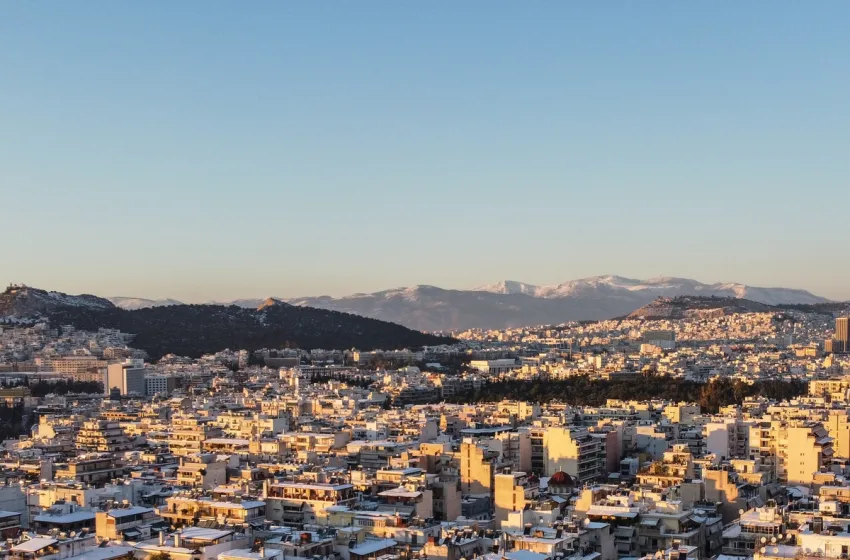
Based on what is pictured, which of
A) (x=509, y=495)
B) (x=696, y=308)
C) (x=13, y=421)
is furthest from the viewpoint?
(x=696, y=308)

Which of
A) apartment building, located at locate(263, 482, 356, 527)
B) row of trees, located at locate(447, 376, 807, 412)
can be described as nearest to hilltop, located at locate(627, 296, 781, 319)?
row of trees, located at locate(447, 376, 807, 412)

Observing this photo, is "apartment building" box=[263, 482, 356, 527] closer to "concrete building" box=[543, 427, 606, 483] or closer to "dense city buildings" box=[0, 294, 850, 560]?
"dense city buildings" box=[0, 294, 850, 560]

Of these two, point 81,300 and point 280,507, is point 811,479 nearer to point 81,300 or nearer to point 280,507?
point 280,507

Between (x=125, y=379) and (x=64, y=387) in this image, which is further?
(x=125, y=379)

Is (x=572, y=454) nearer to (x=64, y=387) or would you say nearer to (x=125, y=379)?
(x=125, y=379)

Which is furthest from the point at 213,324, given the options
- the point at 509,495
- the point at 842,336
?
the point at 509,495

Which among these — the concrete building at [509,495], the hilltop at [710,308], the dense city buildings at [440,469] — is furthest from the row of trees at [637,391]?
the hilltop at [710,308]
